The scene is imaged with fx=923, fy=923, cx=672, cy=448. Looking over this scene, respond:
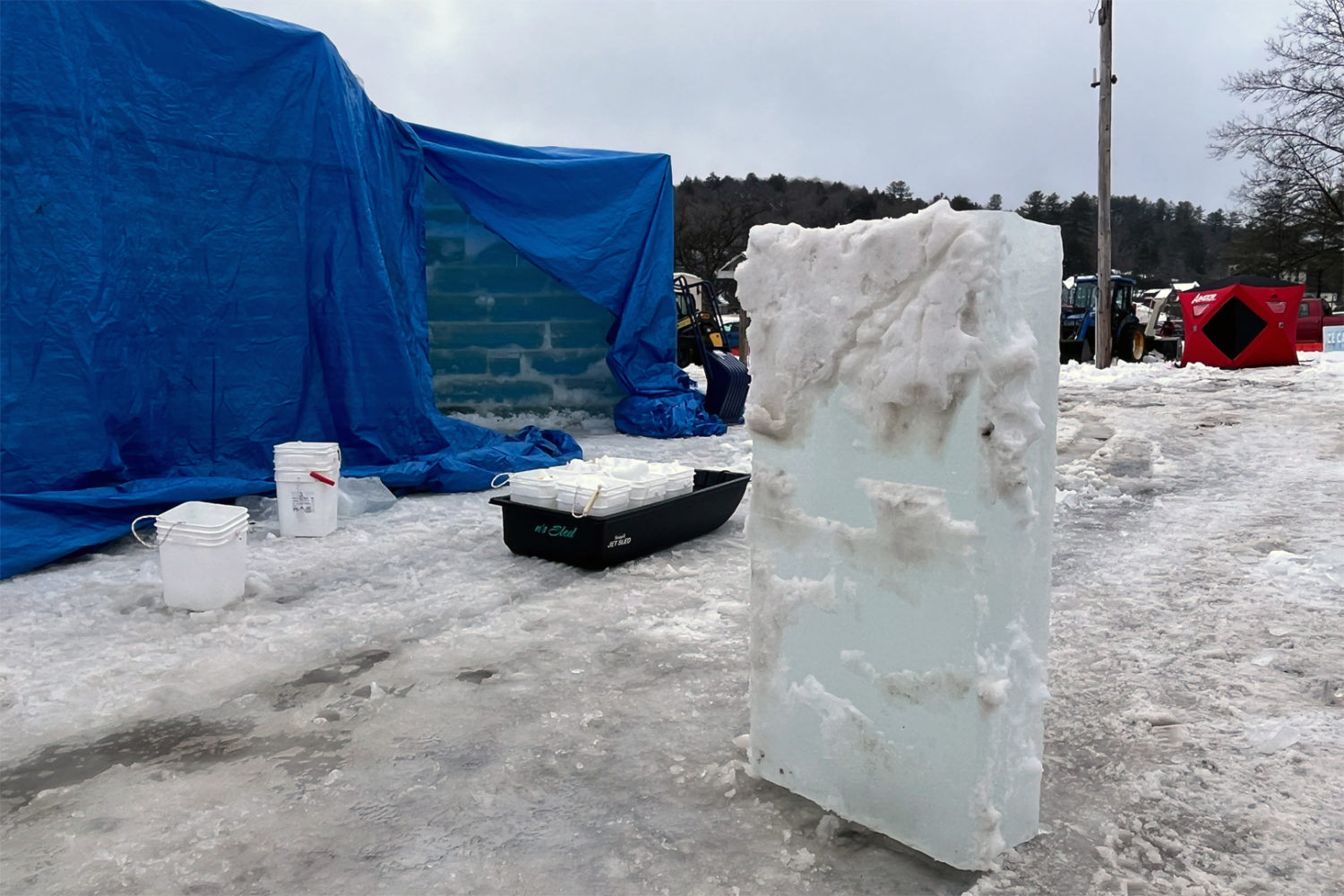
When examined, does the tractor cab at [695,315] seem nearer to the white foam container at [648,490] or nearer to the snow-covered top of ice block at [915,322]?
the white foam container at [648,490]

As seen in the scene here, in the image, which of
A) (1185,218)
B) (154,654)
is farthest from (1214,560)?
(1185,218)

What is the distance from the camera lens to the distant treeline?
90.8ft

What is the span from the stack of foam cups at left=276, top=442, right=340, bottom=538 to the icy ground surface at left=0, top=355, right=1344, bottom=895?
6.7 inches

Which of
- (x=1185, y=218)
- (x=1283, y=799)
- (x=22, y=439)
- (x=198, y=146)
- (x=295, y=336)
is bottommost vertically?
(x=1283, y=799)

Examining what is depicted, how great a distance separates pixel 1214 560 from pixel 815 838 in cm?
294

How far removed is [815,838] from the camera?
2002mm

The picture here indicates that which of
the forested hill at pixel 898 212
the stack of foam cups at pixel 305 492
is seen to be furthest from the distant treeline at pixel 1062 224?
the stack of foam cups at pixel 305 492

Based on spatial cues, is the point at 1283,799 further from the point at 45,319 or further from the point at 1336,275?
the point at 1336,275

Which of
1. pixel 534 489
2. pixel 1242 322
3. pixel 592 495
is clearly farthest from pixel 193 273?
pixel 1242 322

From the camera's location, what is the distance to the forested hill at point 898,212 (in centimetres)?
2761

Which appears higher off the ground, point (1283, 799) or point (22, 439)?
point (22, 439)

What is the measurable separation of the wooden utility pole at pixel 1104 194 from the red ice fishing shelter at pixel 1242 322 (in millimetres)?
1120

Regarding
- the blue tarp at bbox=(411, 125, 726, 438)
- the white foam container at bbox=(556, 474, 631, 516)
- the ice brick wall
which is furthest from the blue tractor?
the white foam container at bbox=(556, 474, 631, 516)

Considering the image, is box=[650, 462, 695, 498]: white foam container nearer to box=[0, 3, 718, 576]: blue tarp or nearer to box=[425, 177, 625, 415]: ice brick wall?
box=[0, 3, 718, 576]: blue tarp
